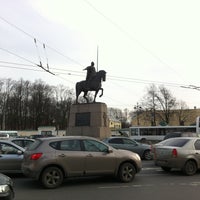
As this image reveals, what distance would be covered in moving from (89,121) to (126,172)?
17356 millimetres

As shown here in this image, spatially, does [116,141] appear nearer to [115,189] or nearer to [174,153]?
[174,153]

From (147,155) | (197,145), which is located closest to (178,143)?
(197,145)

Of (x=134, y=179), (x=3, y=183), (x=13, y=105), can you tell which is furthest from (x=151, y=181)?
(x=13, y=105)

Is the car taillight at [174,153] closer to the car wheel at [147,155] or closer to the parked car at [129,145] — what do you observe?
the parked car at [129,145]

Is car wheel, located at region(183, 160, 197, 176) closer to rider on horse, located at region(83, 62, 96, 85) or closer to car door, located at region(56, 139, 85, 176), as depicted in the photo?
car door, located at region(56, 139, 85, 176)

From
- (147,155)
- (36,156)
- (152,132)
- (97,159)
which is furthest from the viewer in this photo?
(152,132)

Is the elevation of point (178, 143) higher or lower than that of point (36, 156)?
higher

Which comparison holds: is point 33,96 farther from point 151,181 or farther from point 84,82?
point 151,181

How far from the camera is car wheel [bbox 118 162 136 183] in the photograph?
12.3 m

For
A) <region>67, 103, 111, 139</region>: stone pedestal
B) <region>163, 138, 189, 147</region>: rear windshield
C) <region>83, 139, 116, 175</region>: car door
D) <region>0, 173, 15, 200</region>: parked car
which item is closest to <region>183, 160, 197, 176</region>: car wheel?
<region>163, 138, 189, 147</region>: rear windshield

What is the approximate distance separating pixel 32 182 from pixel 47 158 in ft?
5.84

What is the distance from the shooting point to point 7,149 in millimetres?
13469

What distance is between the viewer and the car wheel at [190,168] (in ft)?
47.7

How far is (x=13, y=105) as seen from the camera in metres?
101
